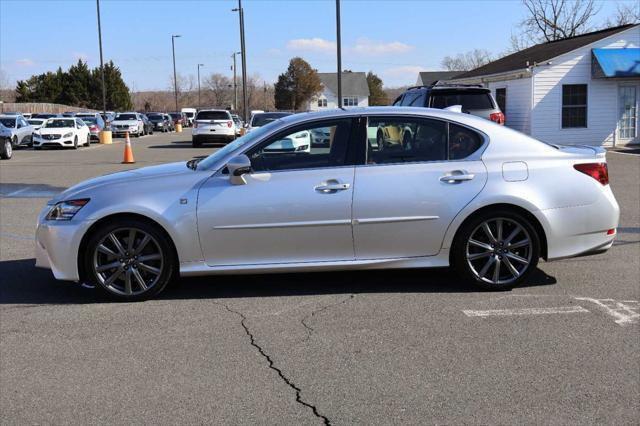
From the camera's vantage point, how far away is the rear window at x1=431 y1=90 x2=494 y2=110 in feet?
48.0

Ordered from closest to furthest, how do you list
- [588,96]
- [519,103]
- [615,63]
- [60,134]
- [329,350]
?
[329,350] → [615,63] → [588,96] → [519,103] → [60,134]

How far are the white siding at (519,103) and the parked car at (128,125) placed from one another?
2732 centimetres

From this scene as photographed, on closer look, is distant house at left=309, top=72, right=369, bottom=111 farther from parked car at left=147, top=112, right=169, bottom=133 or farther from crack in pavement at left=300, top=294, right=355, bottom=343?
crack in pavement at left=300, top=294, right=355, bottom=343

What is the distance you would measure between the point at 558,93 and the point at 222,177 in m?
22.1

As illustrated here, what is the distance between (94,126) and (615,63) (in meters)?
28.0

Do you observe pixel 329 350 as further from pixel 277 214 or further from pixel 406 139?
pixel 406 139

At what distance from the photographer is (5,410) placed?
12.8 ft

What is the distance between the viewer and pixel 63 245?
→ 19.1 ft

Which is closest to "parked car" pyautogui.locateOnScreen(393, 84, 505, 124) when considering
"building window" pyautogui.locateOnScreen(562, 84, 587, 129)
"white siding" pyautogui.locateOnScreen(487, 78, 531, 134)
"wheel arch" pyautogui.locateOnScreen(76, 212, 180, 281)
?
"wheel arch" pyautogui.locateOnScreen(76, 212, 180, 281)

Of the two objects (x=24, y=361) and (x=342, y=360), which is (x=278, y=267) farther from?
(x=24, y=361)

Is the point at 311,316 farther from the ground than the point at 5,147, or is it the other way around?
the point at 5,147

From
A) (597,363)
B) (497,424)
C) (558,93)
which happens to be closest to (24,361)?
(497,424)

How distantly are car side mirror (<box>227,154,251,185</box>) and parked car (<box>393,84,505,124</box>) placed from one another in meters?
9.22

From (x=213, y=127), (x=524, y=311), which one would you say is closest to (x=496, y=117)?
(x=524, y=311)
